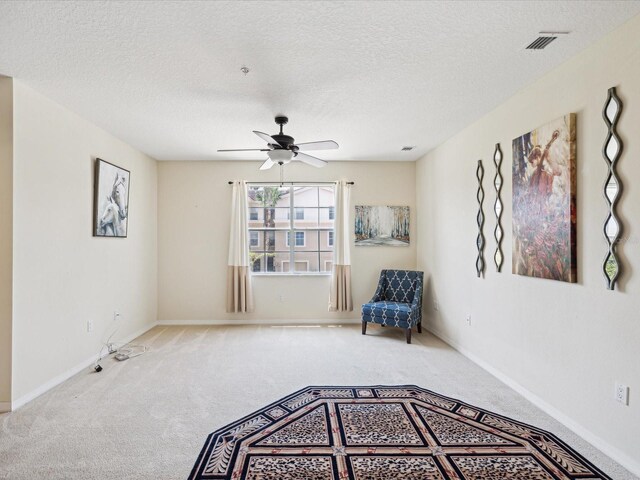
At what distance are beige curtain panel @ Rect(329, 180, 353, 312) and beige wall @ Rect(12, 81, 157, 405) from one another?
118 inches

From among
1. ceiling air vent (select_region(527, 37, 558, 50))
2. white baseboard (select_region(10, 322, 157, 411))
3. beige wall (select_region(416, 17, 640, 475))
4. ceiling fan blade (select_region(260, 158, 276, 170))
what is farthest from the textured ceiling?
white baseboard (select_region(10, 322, 157, 411))

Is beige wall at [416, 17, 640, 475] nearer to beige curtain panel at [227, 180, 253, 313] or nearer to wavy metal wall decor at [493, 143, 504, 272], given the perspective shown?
Answer: wavy metal wall decor at [493, 143, 504, 272]

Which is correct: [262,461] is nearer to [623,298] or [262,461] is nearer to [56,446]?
[56,446]

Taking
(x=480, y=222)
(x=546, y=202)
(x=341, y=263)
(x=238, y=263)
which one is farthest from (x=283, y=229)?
(x=546, y=202)

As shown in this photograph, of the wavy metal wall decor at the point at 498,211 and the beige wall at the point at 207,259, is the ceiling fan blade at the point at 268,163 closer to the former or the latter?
the beige wall at the point at 207,259

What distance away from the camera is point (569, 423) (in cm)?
254

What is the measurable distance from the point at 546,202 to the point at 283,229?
13.0 ft

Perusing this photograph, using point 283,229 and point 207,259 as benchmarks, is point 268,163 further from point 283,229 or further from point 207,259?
point 207,259

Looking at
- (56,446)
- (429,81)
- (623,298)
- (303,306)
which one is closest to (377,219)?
(303,306)

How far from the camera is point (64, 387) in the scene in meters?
3.27

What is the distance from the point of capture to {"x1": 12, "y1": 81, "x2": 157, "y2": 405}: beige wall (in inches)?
116

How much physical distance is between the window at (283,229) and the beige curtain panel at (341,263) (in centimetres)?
25


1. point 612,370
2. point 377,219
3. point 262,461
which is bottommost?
point 262,461

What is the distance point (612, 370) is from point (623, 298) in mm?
468
